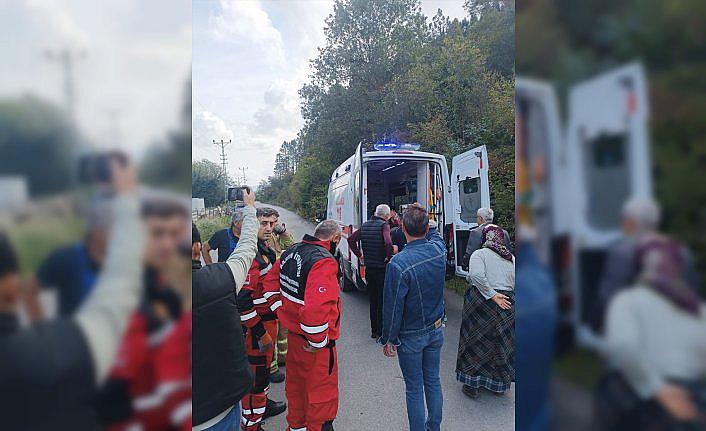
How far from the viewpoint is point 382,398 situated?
3.08 m

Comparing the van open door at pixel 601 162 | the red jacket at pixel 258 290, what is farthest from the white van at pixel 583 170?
the red jacket at pixel 258 290

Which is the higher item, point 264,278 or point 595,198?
point 595,198

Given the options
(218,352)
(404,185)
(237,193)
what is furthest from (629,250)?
(404,185)

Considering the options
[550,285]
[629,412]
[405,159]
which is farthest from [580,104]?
[405,159]

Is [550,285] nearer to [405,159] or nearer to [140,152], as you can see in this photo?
[140,152]

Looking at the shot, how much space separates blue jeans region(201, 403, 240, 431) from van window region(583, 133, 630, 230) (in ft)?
4.91

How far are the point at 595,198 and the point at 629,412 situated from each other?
0.30 m

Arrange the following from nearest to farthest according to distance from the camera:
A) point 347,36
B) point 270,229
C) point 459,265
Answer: point 347,36, point 270,229, point 459,265

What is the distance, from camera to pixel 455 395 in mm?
3113

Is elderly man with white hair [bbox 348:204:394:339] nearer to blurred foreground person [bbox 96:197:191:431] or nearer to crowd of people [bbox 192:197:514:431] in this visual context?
crowd of people [bbox 192:197:514:431]

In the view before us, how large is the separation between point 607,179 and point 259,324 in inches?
99.6

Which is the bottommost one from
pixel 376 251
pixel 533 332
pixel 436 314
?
pixel 436 314

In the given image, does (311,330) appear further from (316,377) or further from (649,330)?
(649,330)

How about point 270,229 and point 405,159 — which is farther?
point 405,159
